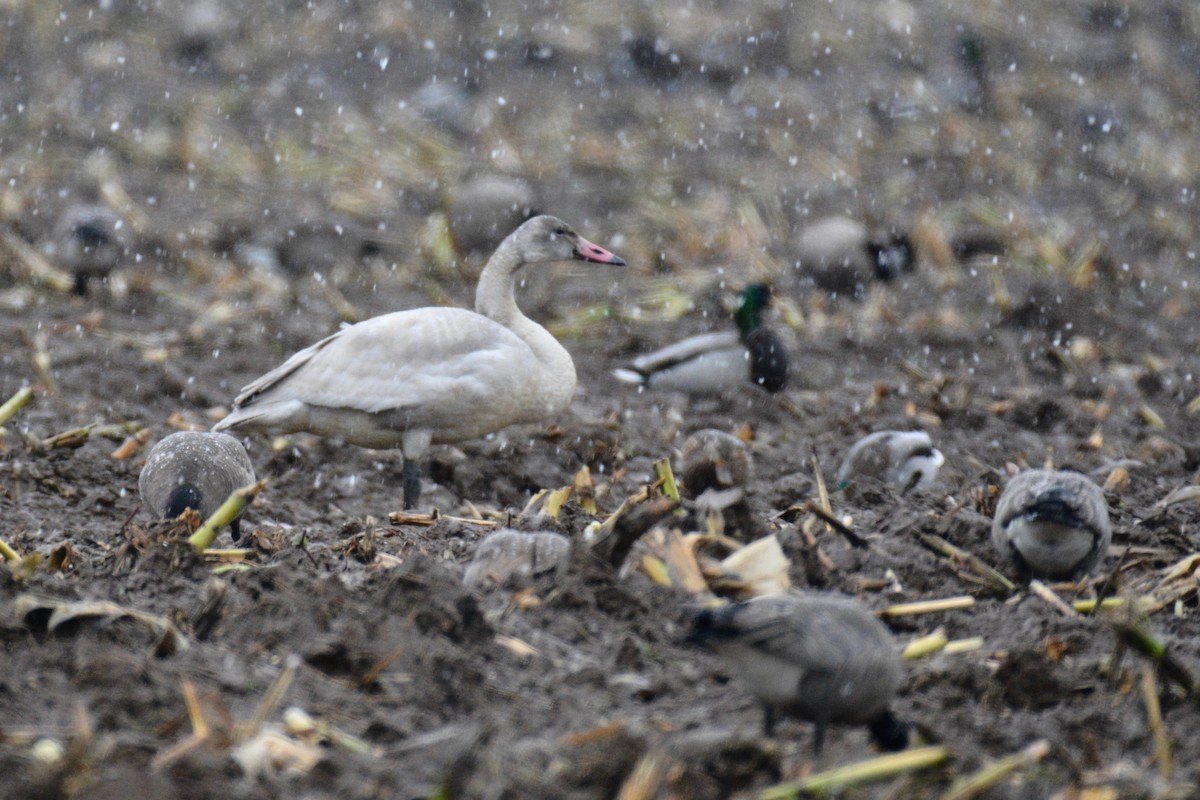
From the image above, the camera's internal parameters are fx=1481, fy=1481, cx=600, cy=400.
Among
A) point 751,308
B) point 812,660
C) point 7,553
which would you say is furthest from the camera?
point 751,308

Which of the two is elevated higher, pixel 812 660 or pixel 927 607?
pixel 812 660

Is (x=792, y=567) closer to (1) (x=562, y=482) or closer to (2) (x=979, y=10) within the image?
(1) (x=562, y=482)

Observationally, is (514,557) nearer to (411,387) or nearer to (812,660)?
(812,660)

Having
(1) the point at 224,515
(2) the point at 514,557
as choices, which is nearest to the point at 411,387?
(1) the point at 224,515

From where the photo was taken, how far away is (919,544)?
5203 mm

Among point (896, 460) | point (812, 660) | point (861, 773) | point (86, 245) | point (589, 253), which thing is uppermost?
point (812, 660)

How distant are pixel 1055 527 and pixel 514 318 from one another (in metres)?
3.50

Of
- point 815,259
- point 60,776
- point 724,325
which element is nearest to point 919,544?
point 60,776

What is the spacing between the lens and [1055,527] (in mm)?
4777

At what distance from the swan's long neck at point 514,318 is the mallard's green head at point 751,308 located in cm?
235

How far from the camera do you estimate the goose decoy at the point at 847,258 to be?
11.3 m

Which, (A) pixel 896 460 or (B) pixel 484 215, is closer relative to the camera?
(A) pixel 896 460

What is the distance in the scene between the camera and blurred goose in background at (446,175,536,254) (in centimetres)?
1137

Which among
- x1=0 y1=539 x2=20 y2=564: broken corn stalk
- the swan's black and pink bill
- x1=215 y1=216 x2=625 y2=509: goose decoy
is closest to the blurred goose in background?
the swan's black and pink bill
